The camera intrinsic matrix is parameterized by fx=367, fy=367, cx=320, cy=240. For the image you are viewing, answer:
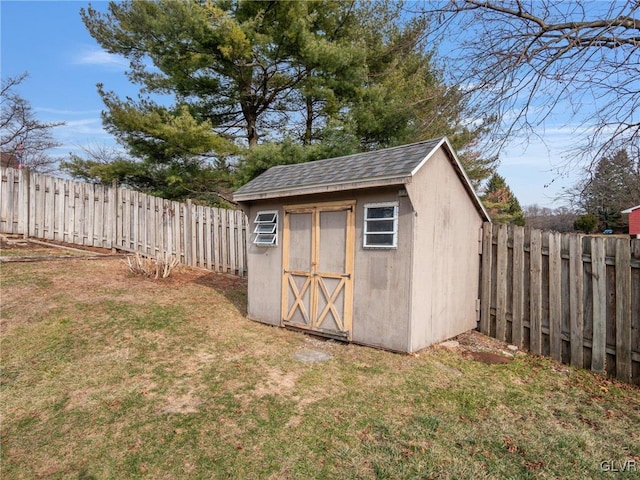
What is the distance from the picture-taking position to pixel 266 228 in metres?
6.98

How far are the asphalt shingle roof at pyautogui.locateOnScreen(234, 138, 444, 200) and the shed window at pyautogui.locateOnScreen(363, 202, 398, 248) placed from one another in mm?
460

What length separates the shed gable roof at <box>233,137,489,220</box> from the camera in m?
5.12

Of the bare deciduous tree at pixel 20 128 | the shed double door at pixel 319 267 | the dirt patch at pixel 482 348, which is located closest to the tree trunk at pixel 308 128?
the shed double door at pixel 319 267

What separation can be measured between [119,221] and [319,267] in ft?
25.5

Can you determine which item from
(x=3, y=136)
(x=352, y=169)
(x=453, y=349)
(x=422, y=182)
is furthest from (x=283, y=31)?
(x=3, y=136)

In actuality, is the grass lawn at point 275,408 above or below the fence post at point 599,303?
below

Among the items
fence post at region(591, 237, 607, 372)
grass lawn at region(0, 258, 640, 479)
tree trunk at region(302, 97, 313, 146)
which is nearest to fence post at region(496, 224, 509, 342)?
grass lawn at region(0, 258, 640, 479)

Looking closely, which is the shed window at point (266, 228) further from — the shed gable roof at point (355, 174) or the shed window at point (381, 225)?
the shed window at point (381, 225)

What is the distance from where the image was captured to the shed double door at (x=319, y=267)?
5.75m

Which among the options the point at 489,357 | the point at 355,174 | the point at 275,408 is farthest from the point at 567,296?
the point at 275,408

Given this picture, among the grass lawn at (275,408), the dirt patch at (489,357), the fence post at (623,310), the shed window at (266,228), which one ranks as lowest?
the grass lawn at (275,408)

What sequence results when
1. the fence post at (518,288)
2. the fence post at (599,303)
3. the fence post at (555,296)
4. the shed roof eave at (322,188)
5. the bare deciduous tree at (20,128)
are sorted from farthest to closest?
the bare deciduous tree at (20,128) < the fence post at (518,288) < the fence post at (555,296) < the shed roof eave at (322,188) < the fence post at (599,303)

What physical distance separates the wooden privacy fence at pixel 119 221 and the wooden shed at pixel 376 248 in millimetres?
3591

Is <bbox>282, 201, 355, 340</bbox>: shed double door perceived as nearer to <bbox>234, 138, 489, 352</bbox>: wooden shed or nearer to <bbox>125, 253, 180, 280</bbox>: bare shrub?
<bbox>234, 138, 489, 352</bbox>: wooden shed
